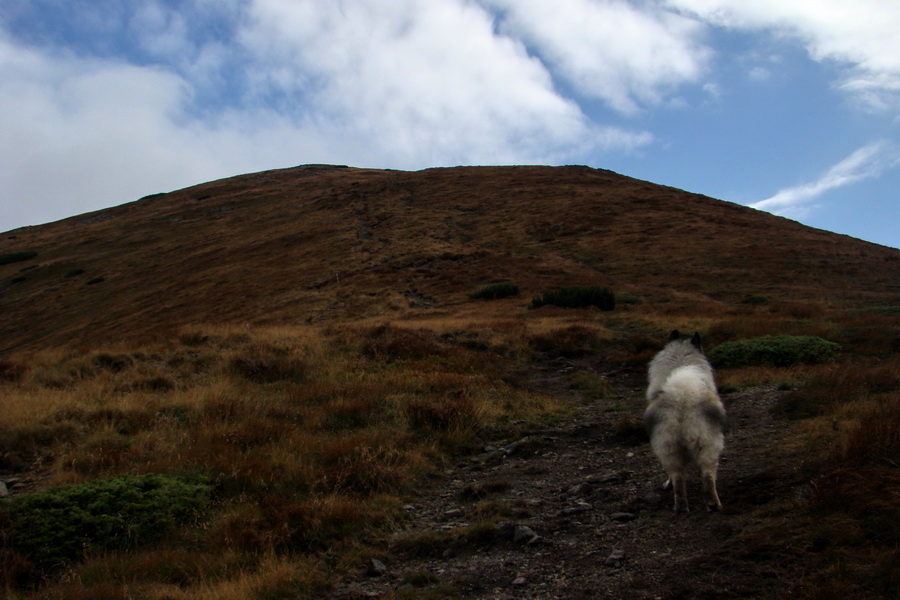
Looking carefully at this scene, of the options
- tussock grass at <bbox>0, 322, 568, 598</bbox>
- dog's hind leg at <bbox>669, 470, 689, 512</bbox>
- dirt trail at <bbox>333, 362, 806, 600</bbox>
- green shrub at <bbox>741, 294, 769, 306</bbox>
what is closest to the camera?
dirt trail at <bbox>333, 362, 806, 600</bbox>

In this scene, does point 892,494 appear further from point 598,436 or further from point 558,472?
point 598,436

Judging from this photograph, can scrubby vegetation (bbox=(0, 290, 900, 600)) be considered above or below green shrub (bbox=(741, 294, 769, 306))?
below

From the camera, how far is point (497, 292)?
91.6 ft

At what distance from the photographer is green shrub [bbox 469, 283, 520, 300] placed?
27781 millimetres

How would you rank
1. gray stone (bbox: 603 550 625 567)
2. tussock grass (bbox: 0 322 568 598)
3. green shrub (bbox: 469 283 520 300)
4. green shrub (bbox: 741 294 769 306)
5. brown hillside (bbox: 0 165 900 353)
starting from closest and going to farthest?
gray stone (bbox: 603 550 625 567) → tussock grass (bbox: 0 322 568 598) → green shrub (bbox: 741 294 769 306) → green shrub (bbox: 469 283 520 300) → brown hillside (bbox: 0 165 900 353)

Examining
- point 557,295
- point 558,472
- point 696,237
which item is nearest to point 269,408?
point 558,472

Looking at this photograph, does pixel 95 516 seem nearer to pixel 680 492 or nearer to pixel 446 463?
pixel 446 463

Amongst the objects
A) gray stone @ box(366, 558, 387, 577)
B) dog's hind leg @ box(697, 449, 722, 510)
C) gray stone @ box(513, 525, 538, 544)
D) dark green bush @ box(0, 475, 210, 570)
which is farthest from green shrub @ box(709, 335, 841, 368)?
dark green bush @ box(0, 475, 210, 570)

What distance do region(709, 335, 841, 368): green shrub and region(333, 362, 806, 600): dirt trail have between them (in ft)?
15.2

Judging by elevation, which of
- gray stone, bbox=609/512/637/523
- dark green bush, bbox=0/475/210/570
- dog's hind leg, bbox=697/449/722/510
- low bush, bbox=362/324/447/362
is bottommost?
gray stone, bbox=609/512/637/523

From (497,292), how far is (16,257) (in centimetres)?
6128

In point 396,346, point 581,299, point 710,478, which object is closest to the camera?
point 710,478

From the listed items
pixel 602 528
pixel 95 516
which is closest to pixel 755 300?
pixel 602 528

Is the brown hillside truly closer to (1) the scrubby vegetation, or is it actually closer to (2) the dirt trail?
(1) the scrubby vegetation
